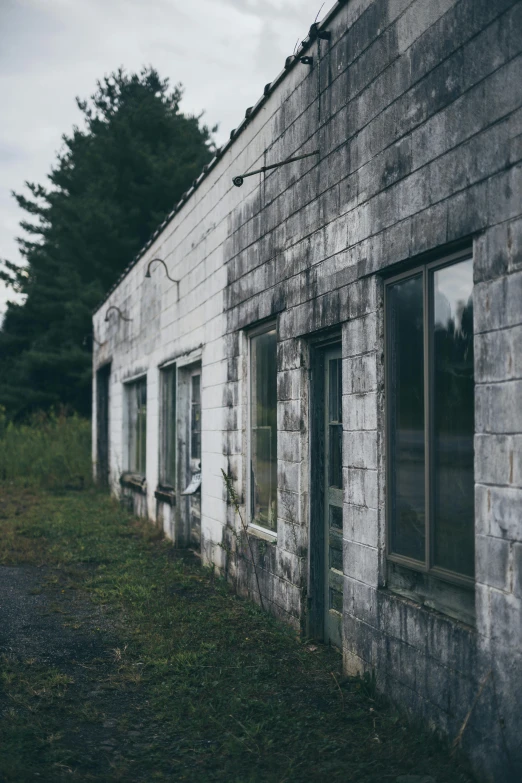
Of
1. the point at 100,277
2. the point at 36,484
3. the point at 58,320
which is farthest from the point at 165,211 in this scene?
the point at 36,484

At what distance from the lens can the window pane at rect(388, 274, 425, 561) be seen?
4.19 m

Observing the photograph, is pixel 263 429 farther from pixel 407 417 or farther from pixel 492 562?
pixel 492 562

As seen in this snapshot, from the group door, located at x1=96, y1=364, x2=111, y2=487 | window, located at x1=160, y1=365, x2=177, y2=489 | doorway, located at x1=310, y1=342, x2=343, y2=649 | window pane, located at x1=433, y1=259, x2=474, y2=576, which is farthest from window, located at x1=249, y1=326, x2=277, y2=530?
door, located at x1=96, y1=364, x2=111, y2=487

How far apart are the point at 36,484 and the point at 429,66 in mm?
13773

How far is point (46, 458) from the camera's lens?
17.5 m

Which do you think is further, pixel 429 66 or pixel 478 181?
pixel 429 66

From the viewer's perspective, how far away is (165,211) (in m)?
27.3

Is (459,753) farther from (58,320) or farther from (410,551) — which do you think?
(58,320)

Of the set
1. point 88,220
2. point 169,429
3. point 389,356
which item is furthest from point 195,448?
point 88,220

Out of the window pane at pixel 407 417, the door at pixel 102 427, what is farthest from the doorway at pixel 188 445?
the door at pixel 102 427

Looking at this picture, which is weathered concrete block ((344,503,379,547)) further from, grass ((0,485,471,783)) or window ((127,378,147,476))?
window ((127,378,147,476))

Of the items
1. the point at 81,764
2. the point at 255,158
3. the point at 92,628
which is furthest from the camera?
the point at 255,158

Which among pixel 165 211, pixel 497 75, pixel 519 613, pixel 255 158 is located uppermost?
pixel 165 211

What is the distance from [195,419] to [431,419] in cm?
567
